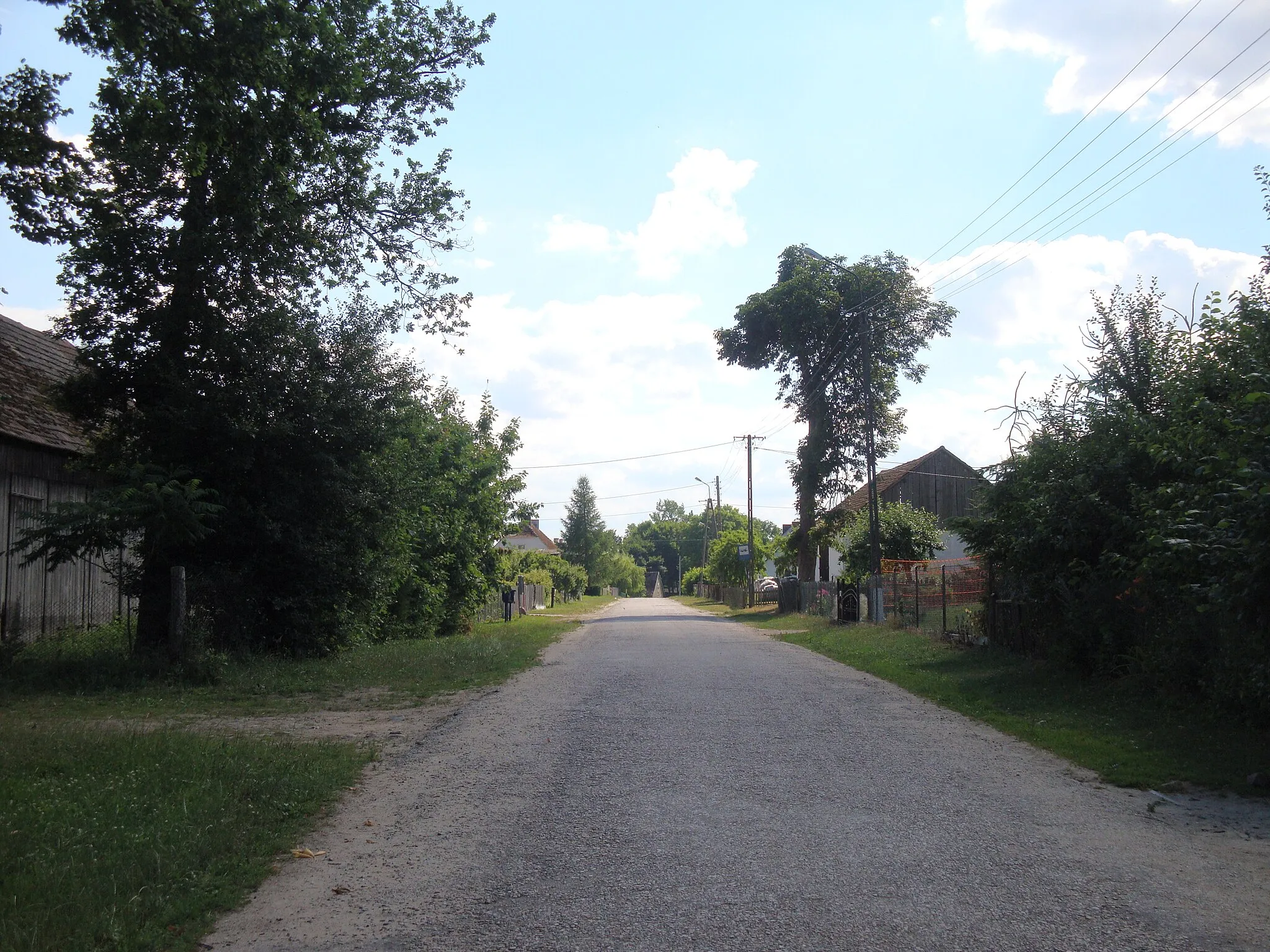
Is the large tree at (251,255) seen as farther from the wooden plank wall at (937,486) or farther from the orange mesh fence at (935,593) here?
the wooden plank wall at (937,486)

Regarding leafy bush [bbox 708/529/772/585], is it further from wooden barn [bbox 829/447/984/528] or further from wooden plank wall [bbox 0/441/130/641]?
wooden plank wall [bbox 0/441/130/641]

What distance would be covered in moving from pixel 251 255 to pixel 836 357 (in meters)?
28.1

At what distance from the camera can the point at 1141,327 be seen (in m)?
14.0

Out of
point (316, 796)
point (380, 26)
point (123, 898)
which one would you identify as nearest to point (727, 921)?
point (123, 898)

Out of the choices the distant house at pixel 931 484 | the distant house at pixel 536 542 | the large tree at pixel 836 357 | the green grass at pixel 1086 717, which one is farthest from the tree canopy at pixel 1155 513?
the distant house at pixel 536 542

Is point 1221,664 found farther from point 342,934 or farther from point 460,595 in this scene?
point 460,595

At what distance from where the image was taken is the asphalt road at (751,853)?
14.8 feet

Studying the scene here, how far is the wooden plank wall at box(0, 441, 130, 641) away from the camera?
15219 millimetres

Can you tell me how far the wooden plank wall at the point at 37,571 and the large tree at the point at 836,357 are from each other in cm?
2803

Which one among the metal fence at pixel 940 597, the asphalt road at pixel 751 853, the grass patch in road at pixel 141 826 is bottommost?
the asphalt road at pixel 751 853

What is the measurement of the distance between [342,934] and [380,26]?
14.7m

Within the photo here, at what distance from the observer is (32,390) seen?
677 inches

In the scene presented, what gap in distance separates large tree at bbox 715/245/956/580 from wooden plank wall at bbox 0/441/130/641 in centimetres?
2803

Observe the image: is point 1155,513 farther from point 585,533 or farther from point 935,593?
point 585,533
